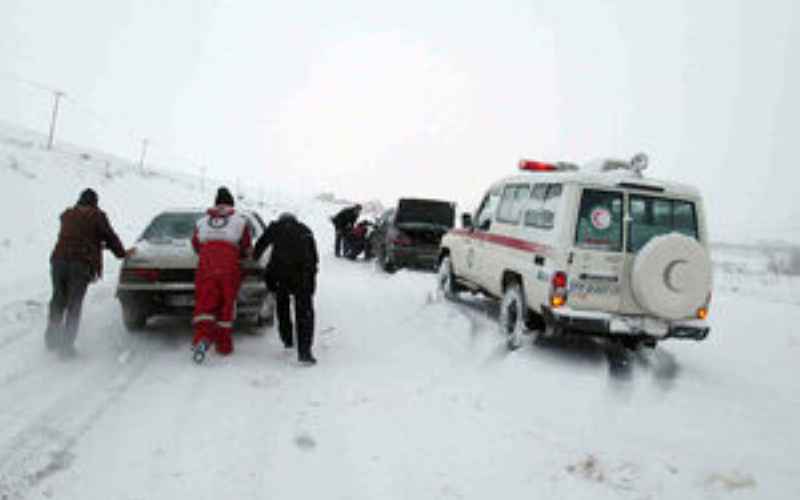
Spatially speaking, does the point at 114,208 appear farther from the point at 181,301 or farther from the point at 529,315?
the point at 529,315

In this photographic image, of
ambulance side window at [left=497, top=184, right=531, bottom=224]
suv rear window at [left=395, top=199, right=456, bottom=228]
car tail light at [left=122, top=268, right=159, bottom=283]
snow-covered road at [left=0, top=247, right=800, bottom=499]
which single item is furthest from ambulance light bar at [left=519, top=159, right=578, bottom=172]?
suv rear window at [left=395, top=199, right=456, bottom=228]

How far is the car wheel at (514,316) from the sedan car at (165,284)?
10.3 feet

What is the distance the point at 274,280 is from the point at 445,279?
510 centimetres

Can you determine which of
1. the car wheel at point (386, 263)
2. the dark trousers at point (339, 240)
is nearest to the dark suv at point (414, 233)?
the car wheel at point (386, 263)

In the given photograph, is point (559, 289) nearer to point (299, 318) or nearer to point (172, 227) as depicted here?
point (299, 318)

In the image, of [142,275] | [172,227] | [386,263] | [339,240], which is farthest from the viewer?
[339,240]

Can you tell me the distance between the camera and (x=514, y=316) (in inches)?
301

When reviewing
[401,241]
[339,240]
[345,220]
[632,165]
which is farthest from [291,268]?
[339,240]

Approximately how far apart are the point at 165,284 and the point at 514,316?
4.34 meters

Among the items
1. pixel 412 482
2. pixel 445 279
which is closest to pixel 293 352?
pixel 412 482

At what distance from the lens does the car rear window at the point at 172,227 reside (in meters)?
7.60

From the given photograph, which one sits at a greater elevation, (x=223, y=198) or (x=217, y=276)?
(x=223, y=198)

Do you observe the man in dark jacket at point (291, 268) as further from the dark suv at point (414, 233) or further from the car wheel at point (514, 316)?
the dark suv at point (414, 233)

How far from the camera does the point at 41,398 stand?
4.84m
